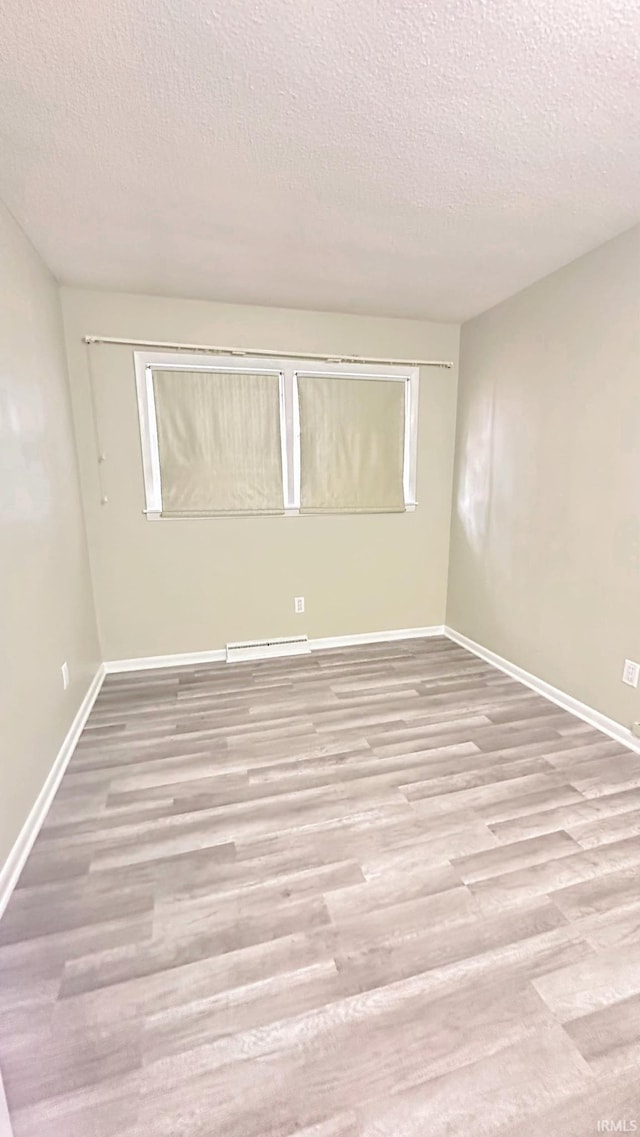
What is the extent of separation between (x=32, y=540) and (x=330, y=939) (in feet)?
6.16

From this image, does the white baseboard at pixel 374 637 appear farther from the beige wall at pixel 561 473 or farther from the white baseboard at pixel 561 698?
the beige wall at pixel 561 473

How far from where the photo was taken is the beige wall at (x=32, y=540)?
163 centimetres

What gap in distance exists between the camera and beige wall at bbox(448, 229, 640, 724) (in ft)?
7.12

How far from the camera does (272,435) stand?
311 cm

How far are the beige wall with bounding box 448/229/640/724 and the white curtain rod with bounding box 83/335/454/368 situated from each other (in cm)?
37

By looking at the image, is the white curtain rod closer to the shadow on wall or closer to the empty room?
the empty room

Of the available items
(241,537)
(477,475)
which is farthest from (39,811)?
(477,475)

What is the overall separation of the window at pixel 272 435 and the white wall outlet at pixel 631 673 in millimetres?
1842

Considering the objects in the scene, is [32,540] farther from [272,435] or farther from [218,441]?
[272,435]

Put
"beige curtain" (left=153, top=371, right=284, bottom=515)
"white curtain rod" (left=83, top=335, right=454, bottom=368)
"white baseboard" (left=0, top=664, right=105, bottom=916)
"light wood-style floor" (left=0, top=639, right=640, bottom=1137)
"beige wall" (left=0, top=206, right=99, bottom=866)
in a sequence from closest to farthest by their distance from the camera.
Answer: "light wood-style floor" (left=0, top=639, right=640, bottom=1137) < "white baseboard" (left=0, top=664, right=105, bottom=916) < "beige wall" (left=0, top=206, right=99, bottom=866) < "white curtain rod" (left=83, top=335, right=454, bottom=368) < "beige curtain" (left=153, top=371, right=284, bottom=515)

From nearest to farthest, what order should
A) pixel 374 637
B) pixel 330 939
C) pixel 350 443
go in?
pixel 330 939 → pixel 350 443 → pixel 374 637

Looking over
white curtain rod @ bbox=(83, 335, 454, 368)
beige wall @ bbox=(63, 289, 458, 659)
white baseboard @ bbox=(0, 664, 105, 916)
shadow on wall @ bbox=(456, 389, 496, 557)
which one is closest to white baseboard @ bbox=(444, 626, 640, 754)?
beige wall @ bbox=(63, 289, 458, 659)

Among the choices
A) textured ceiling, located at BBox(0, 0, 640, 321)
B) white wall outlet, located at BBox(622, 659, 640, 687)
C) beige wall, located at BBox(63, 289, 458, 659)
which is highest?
→ textured ceiling, located at BBox(0, 0, 640, 321)

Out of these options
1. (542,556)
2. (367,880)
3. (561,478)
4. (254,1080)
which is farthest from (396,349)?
(254,1080)
